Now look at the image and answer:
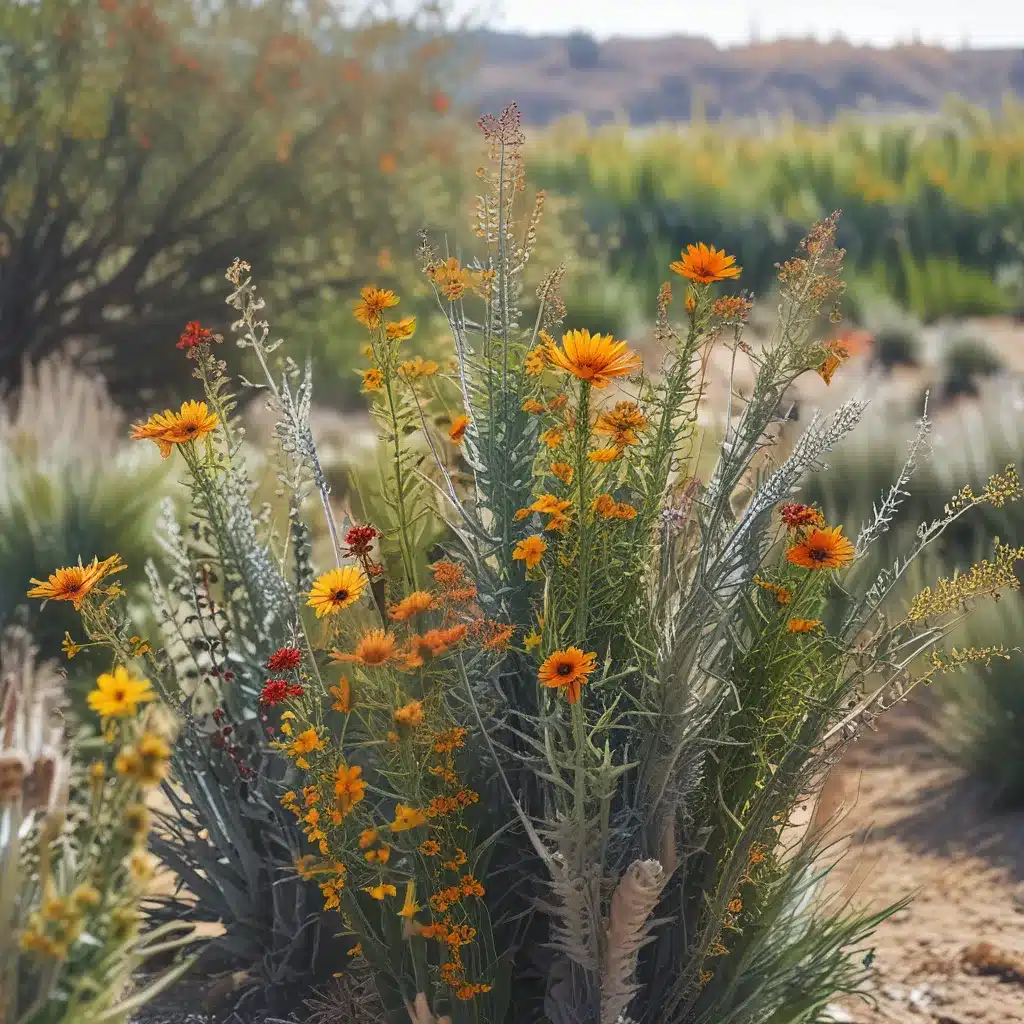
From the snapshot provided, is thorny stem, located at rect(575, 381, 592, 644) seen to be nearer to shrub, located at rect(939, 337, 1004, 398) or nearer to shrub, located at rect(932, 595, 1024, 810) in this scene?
shrub, located at rect(932, 595, 1024, 810)

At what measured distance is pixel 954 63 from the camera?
223 feet

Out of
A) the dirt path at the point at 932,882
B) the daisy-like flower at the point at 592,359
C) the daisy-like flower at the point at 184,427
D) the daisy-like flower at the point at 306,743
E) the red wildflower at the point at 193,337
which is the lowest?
the dirt path at the point at 932,882

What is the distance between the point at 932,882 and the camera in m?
3.27

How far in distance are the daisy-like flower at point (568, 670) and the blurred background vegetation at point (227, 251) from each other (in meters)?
2.64

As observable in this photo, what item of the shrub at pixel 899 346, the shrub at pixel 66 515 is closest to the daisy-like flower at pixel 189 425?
the shrub at pixel 66 515

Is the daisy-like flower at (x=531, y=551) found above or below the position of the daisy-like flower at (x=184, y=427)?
below

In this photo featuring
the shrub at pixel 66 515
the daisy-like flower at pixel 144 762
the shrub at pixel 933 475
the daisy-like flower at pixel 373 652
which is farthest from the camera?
the shrub at pixel 933 475

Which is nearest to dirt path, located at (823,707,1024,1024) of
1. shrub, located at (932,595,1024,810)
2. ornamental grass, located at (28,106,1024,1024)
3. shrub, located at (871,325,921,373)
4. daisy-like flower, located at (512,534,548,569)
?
shrub, located at (932,595,1024,810)

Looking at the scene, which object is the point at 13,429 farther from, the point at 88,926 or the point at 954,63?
the point at 954,63

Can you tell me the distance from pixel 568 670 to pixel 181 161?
7.58 m

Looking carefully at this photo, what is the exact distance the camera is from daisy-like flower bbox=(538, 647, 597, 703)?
157cm

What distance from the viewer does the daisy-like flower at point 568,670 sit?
1570mm

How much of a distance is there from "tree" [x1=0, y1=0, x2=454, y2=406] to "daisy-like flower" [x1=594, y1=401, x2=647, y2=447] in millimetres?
6309

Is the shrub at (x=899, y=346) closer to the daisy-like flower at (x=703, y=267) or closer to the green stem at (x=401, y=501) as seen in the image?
the green stem at (x=401, y=501)
